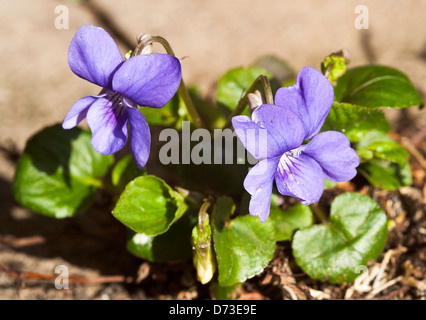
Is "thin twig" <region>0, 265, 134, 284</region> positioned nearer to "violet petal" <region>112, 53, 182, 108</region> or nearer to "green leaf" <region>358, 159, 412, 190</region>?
"violet petal" <region>112, 53, 182, 108</region>

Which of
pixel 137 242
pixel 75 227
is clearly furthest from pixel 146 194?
pixel 75 227

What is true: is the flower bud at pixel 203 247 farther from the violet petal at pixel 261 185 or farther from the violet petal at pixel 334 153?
the violet petal at pixel 334 153

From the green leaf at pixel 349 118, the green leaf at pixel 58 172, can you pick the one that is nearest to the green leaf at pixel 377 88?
the green leaf at pixel 349 118

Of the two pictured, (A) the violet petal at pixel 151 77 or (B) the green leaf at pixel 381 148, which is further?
(B) the green leaf at pixel 381 148

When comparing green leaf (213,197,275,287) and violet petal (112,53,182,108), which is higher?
violet petal (112,53,182,108)

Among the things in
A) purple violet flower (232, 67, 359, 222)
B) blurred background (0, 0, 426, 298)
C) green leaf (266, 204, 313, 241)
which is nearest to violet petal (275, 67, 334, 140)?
purple violet flower (232, 67, 359, 222)

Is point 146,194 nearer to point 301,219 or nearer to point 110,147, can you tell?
point 110,147

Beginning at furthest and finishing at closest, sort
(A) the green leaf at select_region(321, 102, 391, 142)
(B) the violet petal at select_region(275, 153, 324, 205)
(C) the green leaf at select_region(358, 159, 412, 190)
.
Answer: (C) the green leaf at select_region(358, 159, 412, 190), (A) the green leaf at select_region(321, 102, 391, 142), (B) the violet petal at select_region(275, 153, 324, 205)
